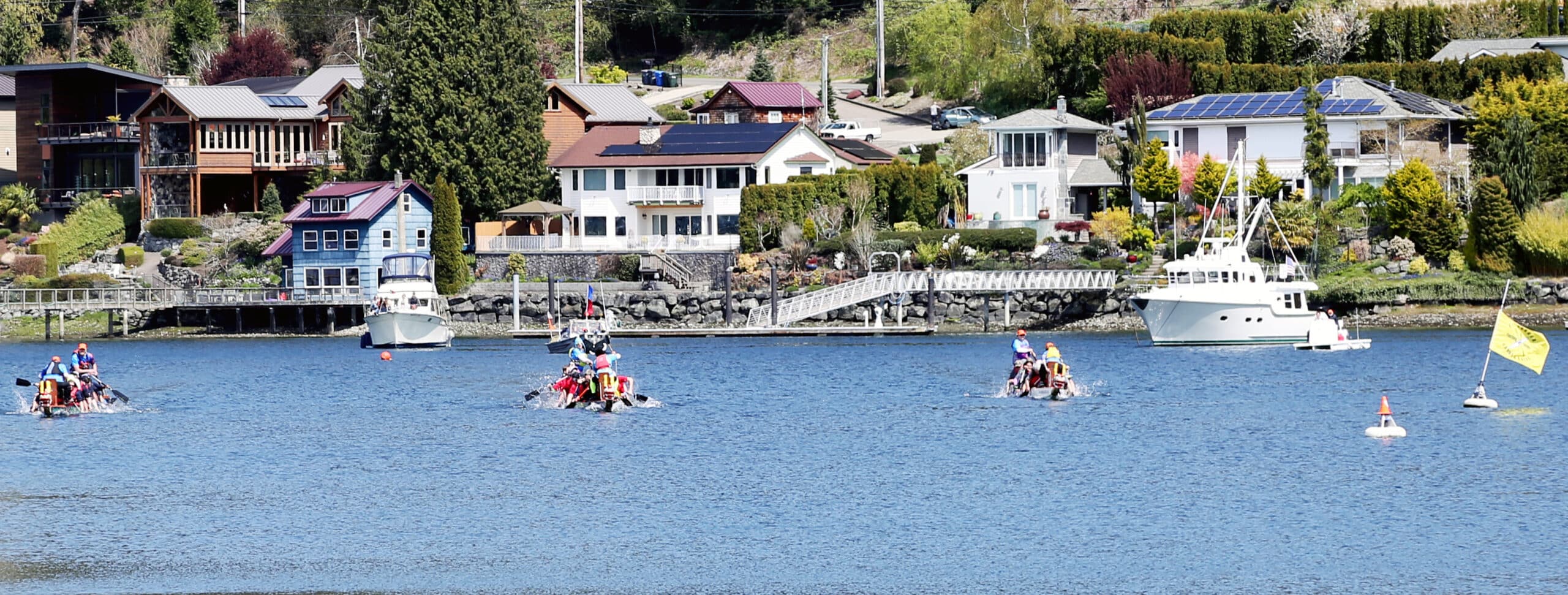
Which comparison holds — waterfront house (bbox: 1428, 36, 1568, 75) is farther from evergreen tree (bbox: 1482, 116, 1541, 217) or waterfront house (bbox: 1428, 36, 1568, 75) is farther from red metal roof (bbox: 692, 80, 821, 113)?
red metal roof (bbox: 692, 80, 821, 113)

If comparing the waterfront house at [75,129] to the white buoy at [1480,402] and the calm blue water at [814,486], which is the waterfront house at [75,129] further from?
the white buoy at [1480,402]

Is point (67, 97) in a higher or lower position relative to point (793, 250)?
higher

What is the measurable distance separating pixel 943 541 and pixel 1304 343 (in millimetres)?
44501

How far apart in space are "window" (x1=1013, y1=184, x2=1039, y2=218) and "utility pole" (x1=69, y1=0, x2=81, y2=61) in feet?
265

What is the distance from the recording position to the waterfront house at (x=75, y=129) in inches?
4619

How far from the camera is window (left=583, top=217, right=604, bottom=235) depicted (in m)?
108

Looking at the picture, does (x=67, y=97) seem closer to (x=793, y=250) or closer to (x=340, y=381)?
(x=793, y=250)

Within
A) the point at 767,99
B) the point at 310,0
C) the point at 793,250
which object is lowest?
the point at 793,250

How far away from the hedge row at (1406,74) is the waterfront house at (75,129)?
58.6m

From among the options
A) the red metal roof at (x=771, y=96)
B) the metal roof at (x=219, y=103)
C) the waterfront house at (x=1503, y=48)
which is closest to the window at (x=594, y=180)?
the red metal roof at (x=771, y=96)

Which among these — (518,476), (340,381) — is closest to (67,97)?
(340,381)

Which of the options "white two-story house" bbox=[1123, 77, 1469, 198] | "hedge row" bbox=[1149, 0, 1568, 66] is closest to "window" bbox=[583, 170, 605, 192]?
"white two-story house" bbox=[1123, 77, 1469, 198]

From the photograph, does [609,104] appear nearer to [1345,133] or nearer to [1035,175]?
[1035,175]

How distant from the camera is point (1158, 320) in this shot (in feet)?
267
